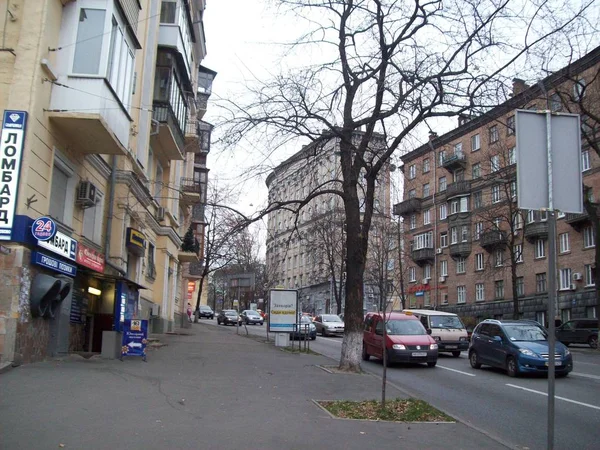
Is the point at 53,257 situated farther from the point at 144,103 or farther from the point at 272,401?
the point at 144,103

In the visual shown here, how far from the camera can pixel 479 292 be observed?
5253cm

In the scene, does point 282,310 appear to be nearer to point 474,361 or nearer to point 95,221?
point 474,361

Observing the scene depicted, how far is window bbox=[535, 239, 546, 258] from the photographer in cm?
4550

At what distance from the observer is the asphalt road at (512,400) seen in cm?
A: 886

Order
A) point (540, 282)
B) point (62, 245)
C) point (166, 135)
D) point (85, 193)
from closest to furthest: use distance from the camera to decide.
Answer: point (62, 245)
point (85, 193)
point (166, 135)
point (540, 282)

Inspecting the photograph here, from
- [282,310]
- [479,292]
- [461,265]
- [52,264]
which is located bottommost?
[282,310]

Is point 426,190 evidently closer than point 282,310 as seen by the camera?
No

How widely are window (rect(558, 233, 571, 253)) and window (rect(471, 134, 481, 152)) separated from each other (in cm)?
1322

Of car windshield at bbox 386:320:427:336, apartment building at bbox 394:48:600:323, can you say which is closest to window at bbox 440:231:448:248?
apartment building at bbox 394:48:600:323

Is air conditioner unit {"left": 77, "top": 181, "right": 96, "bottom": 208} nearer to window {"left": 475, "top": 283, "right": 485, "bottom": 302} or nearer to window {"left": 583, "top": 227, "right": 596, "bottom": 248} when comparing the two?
window {"left": 583, "top": 227, "right": 596, "bottom": 248}

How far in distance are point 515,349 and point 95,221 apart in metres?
13.1

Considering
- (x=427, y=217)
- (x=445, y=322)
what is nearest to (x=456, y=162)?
(x=427, y=217)

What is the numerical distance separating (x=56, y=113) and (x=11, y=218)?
2.81m

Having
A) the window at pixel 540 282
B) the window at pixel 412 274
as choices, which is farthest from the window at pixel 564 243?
the window at pixel 412 274
